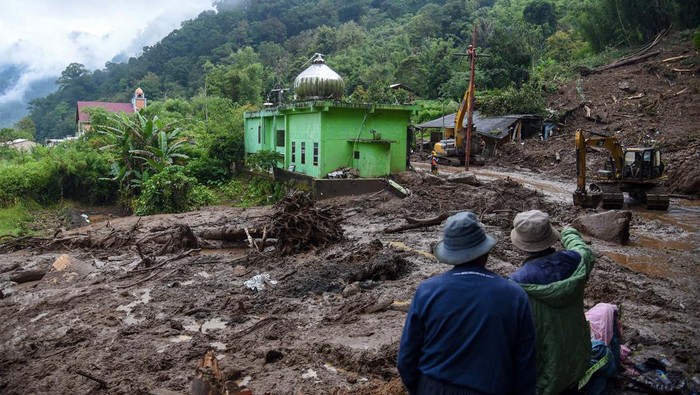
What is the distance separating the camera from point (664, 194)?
17.6 metres

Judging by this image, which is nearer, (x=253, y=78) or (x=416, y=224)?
(x=416, y=224)

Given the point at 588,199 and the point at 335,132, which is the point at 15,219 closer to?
the point at 335,132

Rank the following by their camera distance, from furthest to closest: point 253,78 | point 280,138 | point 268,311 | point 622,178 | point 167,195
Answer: point 253,78 < point 280,138 < point 167,195 < point 622,178 < point 268,311

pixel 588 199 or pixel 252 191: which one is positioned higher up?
pixel 588 199

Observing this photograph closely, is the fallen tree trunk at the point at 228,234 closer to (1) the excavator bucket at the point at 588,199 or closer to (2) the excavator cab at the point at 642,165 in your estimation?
(1) the excavator bucket at the point at 588,199

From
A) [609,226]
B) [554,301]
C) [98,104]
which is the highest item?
[98,104]

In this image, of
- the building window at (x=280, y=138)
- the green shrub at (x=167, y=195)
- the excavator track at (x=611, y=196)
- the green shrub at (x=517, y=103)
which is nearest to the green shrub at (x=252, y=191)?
the building window at (x=280, y=138)

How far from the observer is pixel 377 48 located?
2761 inches

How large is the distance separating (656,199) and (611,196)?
151 centimetres

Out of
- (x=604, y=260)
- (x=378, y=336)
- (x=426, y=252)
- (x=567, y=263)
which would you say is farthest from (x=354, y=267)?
(x=567, y=263)

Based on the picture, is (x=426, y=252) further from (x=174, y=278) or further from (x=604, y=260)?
(x=174, y=278)

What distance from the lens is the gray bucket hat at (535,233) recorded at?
3668 millimetres

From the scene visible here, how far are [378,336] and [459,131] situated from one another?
24.3 meters

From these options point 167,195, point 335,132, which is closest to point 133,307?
point 167,195
